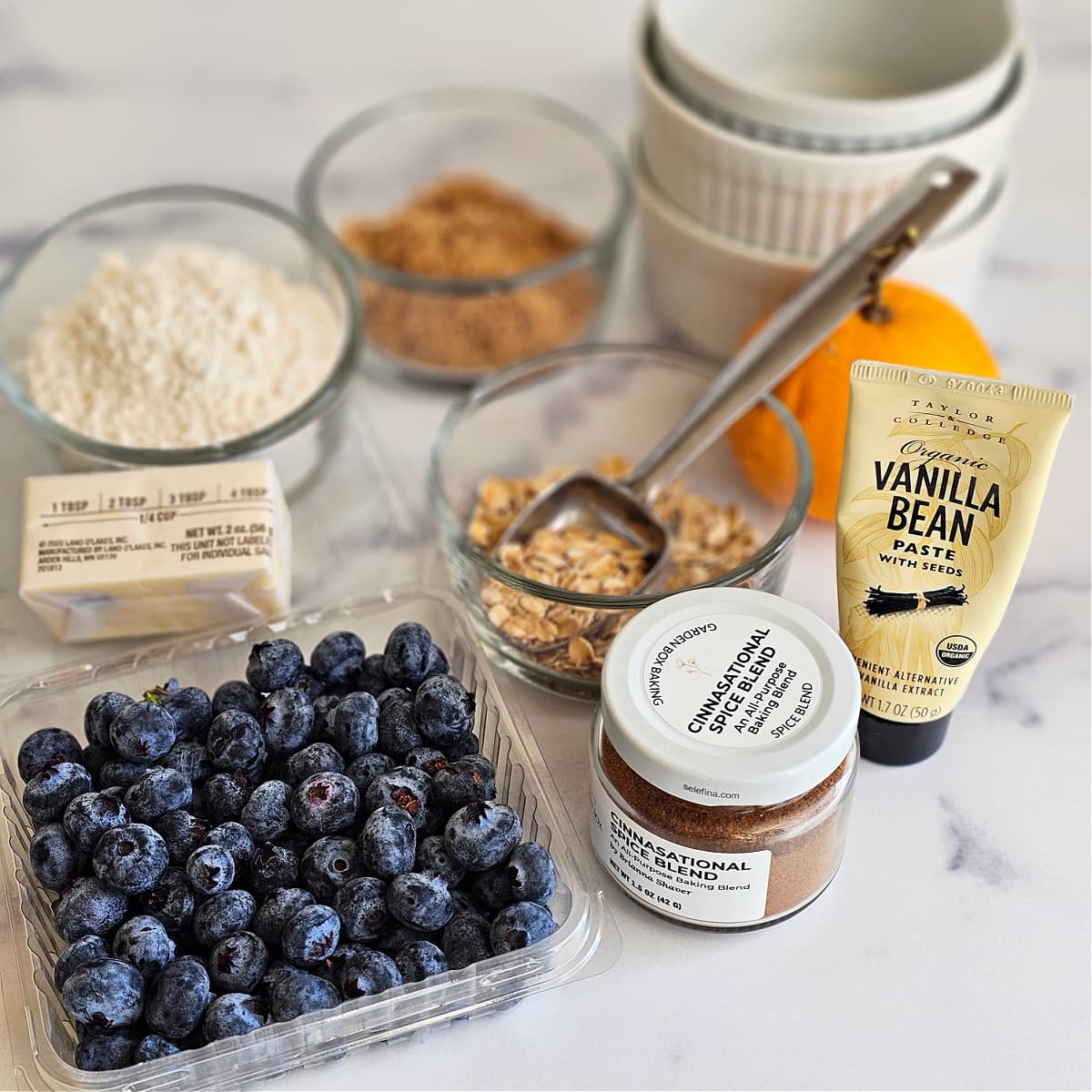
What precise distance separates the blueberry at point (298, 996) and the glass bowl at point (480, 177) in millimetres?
560

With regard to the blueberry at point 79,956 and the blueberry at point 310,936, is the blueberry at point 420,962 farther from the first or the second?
the blueberry at point 79,956

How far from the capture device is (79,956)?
2.27 ft

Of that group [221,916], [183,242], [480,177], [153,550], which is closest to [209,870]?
[221,916]

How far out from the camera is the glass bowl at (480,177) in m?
1.10

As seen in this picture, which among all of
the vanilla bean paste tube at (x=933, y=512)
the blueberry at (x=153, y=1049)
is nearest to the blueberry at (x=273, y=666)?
the blueberry at (x=153, y=1049)

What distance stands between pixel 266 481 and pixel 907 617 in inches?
16.7

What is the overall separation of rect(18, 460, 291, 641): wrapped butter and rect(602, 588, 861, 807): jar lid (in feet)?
0.91

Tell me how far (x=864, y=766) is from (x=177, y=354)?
1.82 ft

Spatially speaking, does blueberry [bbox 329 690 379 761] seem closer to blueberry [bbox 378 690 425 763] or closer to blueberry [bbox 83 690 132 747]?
blueberry [bbox 378 690 425 763]

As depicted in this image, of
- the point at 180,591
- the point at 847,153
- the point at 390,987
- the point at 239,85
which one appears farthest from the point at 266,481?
the point at 239,85

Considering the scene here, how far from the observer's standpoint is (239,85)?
140cm

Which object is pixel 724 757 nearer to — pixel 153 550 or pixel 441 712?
pixel 441 712

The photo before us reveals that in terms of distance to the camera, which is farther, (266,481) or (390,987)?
(266,481)

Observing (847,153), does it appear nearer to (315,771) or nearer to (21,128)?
(315,771)
